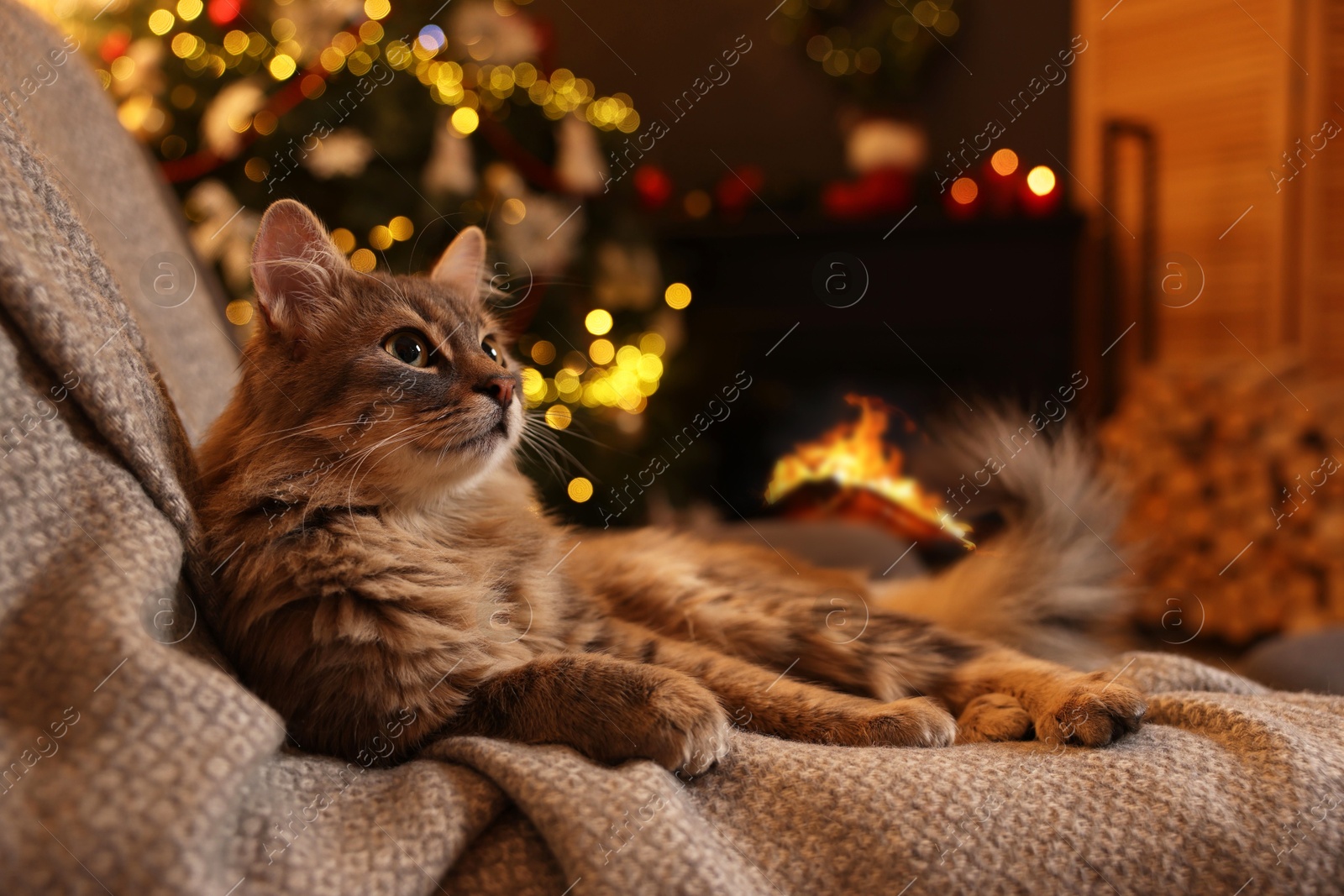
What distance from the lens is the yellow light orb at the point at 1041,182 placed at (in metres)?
3.68

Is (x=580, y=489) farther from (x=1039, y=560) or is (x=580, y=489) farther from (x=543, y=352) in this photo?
(x=1039, y=560)

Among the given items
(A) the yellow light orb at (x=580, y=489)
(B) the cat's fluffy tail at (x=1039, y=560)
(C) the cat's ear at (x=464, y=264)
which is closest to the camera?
(C) the cat's ear at (x=464, y=264)

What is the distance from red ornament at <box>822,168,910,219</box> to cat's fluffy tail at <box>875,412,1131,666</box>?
2456 mm

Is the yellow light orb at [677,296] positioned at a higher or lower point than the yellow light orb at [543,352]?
higher

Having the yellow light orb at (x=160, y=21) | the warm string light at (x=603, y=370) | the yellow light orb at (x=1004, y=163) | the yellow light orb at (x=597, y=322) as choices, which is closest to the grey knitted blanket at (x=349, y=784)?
the warm string light at (x=603, y=370)

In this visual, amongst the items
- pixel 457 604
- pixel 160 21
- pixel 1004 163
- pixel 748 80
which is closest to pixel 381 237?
pixel 160 21

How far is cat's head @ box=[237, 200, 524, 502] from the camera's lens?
1064mm

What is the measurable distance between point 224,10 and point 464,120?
84 centimetres

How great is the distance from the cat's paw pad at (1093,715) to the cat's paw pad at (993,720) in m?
0.04

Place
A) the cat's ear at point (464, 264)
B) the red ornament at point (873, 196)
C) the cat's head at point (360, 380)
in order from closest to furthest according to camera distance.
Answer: the cat's head at point (360, 380), the cat's ear at point (464, 264), the red ornament at point (873, 196)

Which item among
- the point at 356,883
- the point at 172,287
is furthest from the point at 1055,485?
the point at 172,287

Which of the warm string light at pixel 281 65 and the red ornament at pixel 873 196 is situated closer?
the warm string light at pixel 281 65

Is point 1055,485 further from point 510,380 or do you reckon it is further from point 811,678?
point 510,380

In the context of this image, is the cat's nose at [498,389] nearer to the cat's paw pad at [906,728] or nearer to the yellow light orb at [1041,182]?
the cat's paw pad at [906,728]
